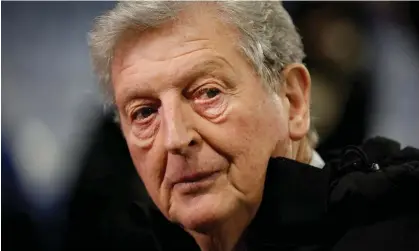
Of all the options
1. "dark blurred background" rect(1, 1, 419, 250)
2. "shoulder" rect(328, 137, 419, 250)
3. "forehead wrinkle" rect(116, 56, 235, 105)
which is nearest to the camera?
"shoulder" rect(328, 137, 419, 250)

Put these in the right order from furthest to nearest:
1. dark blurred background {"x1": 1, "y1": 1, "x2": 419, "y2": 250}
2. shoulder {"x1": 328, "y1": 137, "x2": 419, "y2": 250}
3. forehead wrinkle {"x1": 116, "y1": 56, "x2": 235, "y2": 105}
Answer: dark blurred background {"x1": 1, "y1": 1, "x2": 419, "y2": 250} < forehead wrinkle {"x1": 116, "y1": 56, "x2": 235, "y2": 105} < shoulder {"x1": 328, "y1": 137, "x2": 419, "y2": 250}

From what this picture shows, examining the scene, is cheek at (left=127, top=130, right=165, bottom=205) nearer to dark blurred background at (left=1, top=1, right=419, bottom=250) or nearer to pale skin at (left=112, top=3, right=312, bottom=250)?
pale skin at (left=112, top=3, right=312, bottom=250)

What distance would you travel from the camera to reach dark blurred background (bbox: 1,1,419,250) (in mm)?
1091

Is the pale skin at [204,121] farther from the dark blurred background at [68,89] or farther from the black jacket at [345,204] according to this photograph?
the dark blurred background at [68,89]

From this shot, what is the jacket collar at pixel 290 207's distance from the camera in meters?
0.83

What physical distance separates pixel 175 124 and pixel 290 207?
0.69ft

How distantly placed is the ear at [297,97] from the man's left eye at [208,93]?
0.12m

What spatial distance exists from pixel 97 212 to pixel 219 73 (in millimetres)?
416

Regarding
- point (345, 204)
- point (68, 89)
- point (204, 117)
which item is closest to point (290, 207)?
point (345, 204)

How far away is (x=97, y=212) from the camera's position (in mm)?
1126

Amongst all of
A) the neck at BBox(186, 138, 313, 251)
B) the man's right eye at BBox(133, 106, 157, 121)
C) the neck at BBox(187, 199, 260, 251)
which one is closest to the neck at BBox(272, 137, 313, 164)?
the neck at BBox(186, 138, 313, 251)

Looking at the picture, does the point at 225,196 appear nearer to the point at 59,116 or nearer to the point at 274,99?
the point at 274,99

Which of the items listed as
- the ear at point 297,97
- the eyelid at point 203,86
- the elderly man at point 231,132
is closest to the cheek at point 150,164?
the elderly man at point 231,132

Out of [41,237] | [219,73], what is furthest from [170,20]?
[41,237]
